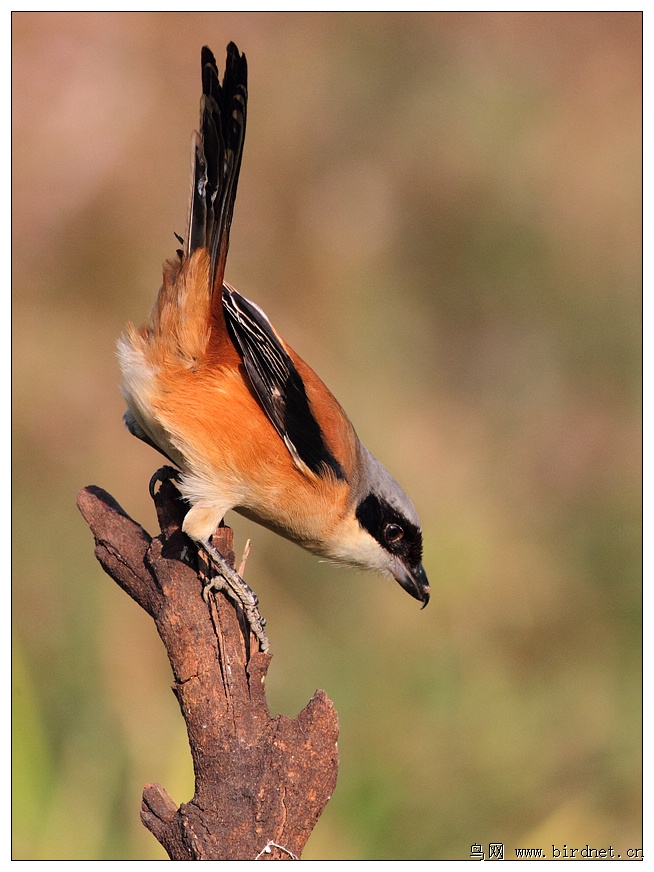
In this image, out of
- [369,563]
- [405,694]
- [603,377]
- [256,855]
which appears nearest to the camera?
[256,855]

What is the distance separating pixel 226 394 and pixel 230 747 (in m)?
1.30

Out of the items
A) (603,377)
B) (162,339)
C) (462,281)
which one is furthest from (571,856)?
(462,281)

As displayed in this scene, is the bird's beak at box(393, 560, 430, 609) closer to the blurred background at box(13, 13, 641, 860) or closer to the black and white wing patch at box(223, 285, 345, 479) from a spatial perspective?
the black and white wing patch at box(223, 285, 345, 479)

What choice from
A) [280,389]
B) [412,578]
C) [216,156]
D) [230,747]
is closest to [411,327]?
[412,578]

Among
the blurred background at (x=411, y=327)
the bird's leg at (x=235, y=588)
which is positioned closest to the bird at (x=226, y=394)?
the bird's leg at (x=235, y=588)

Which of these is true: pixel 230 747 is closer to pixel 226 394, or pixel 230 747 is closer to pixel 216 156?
pixel 226 394

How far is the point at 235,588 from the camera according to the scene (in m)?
3.04

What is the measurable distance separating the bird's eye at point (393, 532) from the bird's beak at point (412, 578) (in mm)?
112

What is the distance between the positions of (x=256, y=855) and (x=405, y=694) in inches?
87.3

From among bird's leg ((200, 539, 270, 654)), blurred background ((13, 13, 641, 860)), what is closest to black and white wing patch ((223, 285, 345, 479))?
bird's leg ((200, 539, 270, 654))

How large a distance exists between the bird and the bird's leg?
0.45 feet

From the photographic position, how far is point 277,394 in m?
3.35

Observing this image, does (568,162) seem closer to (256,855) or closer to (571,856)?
(571,856)

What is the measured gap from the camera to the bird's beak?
143 inches
